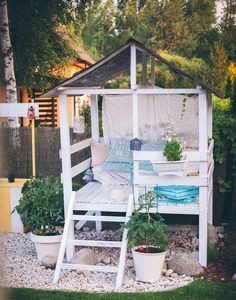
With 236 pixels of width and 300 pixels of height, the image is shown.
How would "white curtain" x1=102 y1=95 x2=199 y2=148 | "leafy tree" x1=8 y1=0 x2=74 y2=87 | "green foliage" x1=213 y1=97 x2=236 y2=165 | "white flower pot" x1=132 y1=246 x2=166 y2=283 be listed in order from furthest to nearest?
"leafy tree" x1=8 y1=0 x2=74 y2=87
"green foliage" x1=213 y1=97 x2=236 y2=165
"white curtain" x1=102 y1=95 x2=199 y2=148
"white flower pot" x1=132 y1=246 x2=166 y2=283

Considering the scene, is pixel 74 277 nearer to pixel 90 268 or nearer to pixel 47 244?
pixel 90 268

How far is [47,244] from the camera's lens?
4.30 meters

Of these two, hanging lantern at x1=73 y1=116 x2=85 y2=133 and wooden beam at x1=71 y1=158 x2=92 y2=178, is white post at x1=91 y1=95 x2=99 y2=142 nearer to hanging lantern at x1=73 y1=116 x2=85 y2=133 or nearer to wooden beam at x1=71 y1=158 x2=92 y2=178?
wooden beam at x1=71 y1=158 x2=92 y2=178

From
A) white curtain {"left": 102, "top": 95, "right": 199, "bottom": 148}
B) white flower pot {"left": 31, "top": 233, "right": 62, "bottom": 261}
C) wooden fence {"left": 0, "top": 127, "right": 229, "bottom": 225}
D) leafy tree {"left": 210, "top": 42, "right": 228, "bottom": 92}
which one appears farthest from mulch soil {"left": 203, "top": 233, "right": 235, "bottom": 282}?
leafy tree {"left": 210, "top": 42, "right": 228, "bottom": 92}

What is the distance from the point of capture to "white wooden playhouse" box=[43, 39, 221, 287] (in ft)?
13.4

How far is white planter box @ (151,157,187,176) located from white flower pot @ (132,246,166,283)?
59 centimetres

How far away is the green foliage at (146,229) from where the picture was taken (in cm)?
388

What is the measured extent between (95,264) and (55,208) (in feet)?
1.83

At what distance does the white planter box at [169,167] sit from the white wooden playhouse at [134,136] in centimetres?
7

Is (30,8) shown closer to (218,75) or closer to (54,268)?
(218,75)

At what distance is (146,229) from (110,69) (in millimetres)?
1397

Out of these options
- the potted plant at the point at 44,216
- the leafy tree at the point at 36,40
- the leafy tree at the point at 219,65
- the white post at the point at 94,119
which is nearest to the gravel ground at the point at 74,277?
the potted plant at the point at 44,216

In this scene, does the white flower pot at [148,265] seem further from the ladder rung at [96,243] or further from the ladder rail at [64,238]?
the ladder rail at [64,238]

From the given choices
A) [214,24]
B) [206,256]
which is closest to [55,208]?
[206,256]
